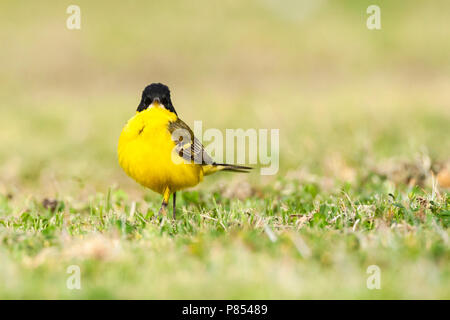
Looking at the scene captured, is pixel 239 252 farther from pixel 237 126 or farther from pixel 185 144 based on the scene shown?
pixel 237 126

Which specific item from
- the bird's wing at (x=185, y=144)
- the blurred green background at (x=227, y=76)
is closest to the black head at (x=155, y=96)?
the bird's wing at (x=185, y=144)

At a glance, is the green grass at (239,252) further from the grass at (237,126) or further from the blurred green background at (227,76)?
the blurred green background at (227,76)

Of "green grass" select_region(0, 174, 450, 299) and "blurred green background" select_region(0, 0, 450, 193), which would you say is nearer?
"green grass" select_region(0, 174, 450, 299)

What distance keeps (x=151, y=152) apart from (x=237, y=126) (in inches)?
242

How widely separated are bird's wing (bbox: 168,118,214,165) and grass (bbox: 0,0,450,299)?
0.47 meters

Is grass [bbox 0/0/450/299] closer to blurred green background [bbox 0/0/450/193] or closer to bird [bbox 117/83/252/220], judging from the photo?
blurred green background [bbox 0/0/450/193]

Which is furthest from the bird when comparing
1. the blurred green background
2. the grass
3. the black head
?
the blurred green background

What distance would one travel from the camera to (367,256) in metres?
3.41

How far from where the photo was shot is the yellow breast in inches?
191

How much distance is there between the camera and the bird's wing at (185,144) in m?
5.03

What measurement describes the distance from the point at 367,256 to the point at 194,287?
1.01m

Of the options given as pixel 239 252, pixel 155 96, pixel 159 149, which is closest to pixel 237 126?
pixel 155 96

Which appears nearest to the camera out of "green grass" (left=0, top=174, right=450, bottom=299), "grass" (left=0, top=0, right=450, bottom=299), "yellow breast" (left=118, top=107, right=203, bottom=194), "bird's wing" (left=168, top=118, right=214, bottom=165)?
"green grass" (left=0, top=174, right=450, bottom=299)
